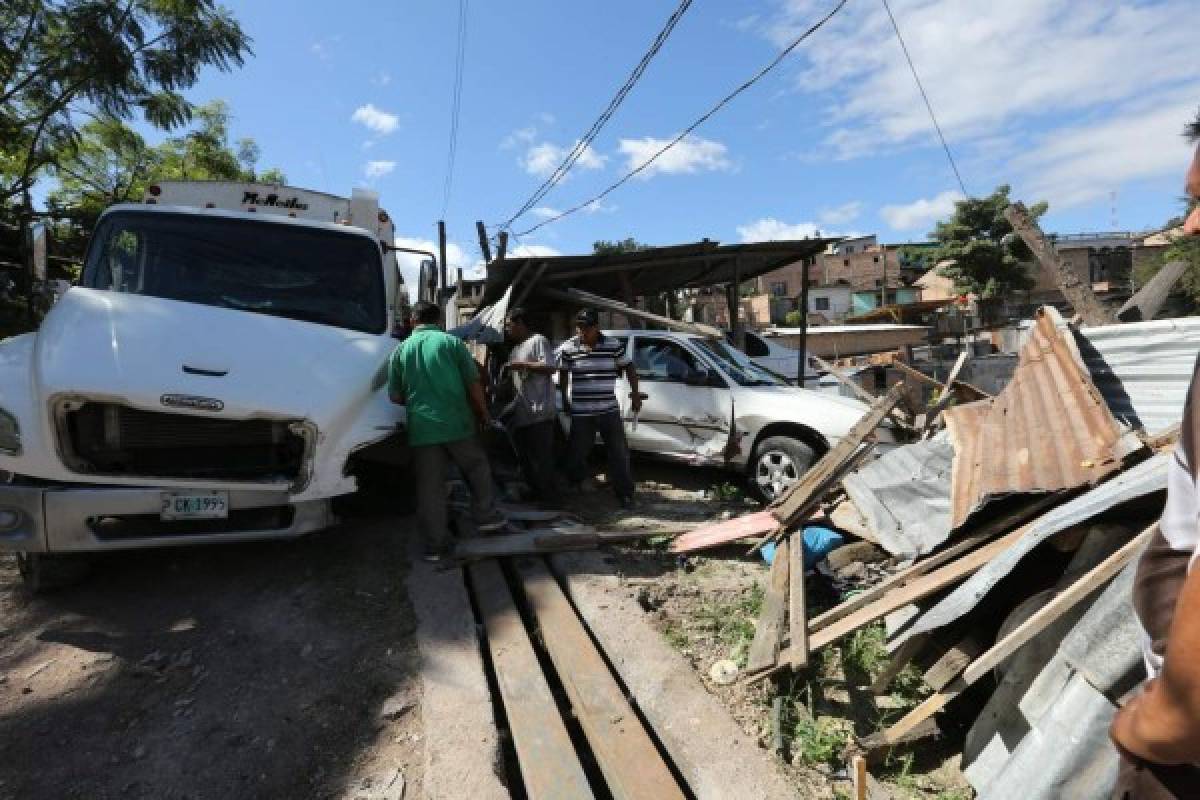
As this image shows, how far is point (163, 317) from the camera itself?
4.09 m

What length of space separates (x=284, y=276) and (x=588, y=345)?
8.01ft

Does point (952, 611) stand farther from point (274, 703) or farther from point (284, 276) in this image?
point (284, 276)

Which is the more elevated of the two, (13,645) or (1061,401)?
(1061,401)

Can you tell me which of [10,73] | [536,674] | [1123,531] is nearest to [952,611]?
[1123,531]

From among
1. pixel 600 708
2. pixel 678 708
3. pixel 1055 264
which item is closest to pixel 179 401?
pixel 600 708

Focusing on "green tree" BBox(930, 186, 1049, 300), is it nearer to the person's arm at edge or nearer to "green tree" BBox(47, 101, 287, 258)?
"green tree" BBox(47, 101, 287, 258)

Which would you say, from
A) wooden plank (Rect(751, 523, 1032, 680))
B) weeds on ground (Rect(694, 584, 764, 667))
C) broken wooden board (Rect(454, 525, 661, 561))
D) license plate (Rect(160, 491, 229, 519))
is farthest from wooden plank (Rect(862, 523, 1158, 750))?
license plate (Rect(160, 491, 229, 519))

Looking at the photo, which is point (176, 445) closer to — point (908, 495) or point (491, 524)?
point (491, 524)

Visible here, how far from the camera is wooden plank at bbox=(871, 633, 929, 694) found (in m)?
2.93

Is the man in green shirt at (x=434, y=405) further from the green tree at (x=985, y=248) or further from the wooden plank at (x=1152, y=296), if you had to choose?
the green tree at (x=985, y=248)

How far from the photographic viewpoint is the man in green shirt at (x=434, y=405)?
440 cm

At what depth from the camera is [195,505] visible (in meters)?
3.65

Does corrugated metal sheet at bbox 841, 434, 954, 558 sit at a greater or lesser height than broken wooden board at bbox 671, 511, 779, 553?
greater

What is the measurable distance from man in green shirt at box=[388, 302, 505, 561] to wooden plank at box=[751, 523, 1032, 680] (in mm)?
2331
